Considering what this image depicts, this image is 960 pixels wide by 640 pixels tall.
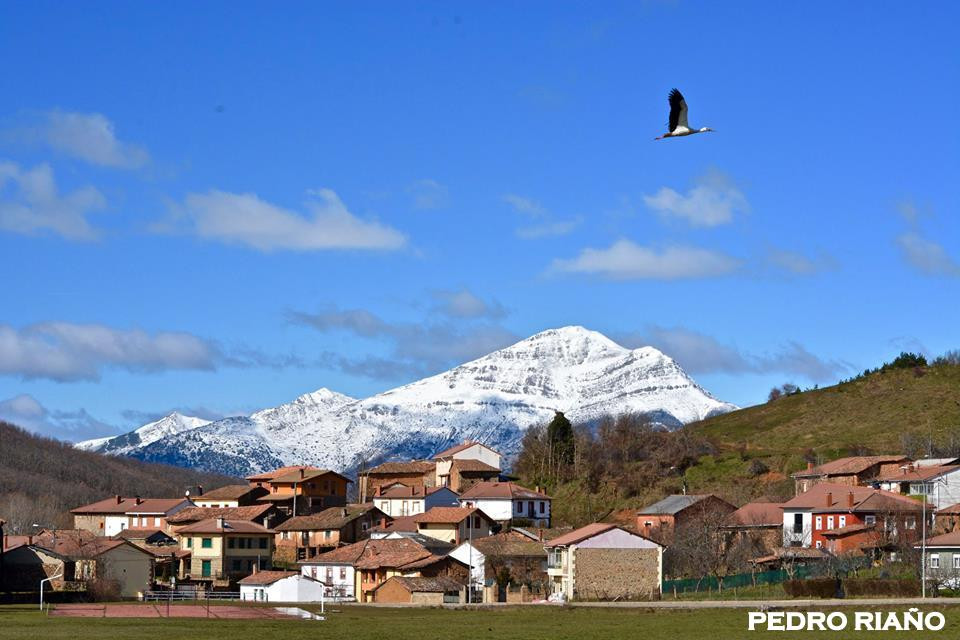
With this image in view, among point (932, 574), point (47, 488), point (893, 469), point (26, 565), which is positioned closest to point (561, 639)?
point (932, 574)

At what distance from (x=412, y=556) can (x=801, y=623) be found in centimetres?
3868

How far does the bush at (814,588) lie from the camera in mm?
70500

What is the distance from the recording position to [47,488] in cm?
19712

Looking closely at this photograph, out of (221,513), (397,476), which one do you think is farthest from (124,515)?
(397,476)

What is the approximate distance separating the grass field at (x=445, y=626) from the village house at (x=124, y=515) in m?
58.7

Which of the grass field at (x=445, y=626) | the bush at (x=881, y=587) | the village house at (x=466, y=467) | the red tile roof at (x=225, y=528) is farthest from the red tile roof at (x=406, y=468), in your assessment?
the bush at (x=881, y=587)

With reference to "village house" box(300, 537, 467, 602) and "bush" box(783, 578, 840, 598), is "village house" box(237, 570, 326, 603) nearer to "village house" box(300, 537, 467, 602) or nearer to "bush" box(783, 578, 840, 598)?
"village house" box(300, 537, 467, 602)

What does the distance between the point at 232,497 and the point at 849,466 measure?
5335 cm

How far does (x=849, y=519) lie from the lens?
9169cm

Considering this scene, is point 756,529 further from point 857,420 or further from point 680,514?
point 857,420

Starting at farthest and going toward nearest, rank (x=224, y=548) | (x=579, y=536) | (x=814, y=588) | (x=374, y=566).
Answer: (x=224, y=548) → (x=374, y=566) → (x=579, y=536) → (x=814, y=588)

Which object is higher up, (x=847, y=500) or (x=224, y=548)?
(x=847, y=500)

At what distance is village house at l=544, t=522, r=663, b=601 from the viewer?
82.5 metres

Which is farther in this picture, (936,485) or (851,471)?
(851,471)
